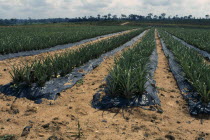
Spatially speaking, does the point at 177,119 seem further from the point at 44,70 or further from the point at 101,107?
the point at 44,70

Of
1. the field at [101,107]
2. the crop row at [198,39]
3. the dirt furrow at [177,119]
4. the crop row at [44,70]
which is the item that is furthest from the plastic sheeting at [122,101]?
the crop row at [198,39]

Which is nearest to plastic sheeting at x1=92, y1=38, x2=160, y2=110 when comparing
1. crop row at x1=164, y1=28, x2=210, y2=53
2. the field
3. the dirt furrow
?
the field

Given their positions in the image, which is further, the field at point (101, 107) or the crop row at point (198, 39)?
the crop row at point (198, 39)

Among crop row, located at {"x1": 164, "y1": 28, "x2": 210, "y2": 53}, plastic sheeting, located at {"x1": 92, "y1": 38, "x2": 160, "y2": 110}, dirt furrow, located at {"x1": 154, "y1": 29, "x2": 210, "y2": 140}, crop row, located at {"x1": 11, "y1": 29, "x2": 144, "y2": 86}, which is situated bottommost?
dirt furrow, located at {"x1": 154, "y1": 29, "x2": 210, "y2": 140}

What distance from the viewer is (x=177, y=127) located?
3229 mm

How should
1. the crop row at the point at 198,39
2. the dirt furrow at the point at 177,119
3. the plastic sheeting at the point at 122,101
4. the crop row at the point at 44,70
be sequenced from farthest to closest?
the crop row at the point at 198,39 → the crop row at the point at 44,70 → the plastic sheeting at the point at 122,101 → the dirt furrow at the point at 177,119

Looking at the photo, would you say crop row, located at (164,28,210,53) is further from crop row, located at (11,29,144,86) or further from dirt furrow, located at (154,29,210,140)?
crop row, located at (11,29,144,86)

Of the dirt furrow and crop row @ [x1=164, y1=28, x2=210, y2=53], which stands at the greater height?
crop row @ [x1=164, y1=28, x2=210, y2=53]

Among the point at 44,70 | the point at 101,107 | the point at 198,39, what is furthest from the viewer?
the point at 198,39

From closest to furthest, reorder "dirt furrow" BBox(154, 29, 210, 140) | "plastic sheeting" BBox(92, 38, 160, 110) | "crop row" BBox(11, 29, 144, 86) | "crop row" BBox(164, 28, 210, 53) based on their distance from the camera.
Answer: "dirt furrow" BBox(154, 29, 210, 140)
"plastic sheeting" BBox(92, 38, 160, 110)
"crop row" BBox(11, 29, 144, 86)
"crop row" BBox(164, 28, 210, 53)

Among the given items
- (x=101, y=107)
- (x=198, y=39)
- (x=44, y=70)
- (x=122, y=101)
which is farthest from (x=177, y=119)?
(x=198, y=39)

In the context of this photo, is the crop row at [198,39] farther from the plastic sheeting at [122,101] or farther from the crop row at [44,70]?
the plastic sheeting at [122,101]

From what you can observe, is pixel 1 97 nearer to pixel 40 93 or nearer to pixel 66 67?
pixel 40 93

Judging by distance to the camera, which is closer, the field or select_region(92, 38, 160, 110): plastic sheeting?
the field
